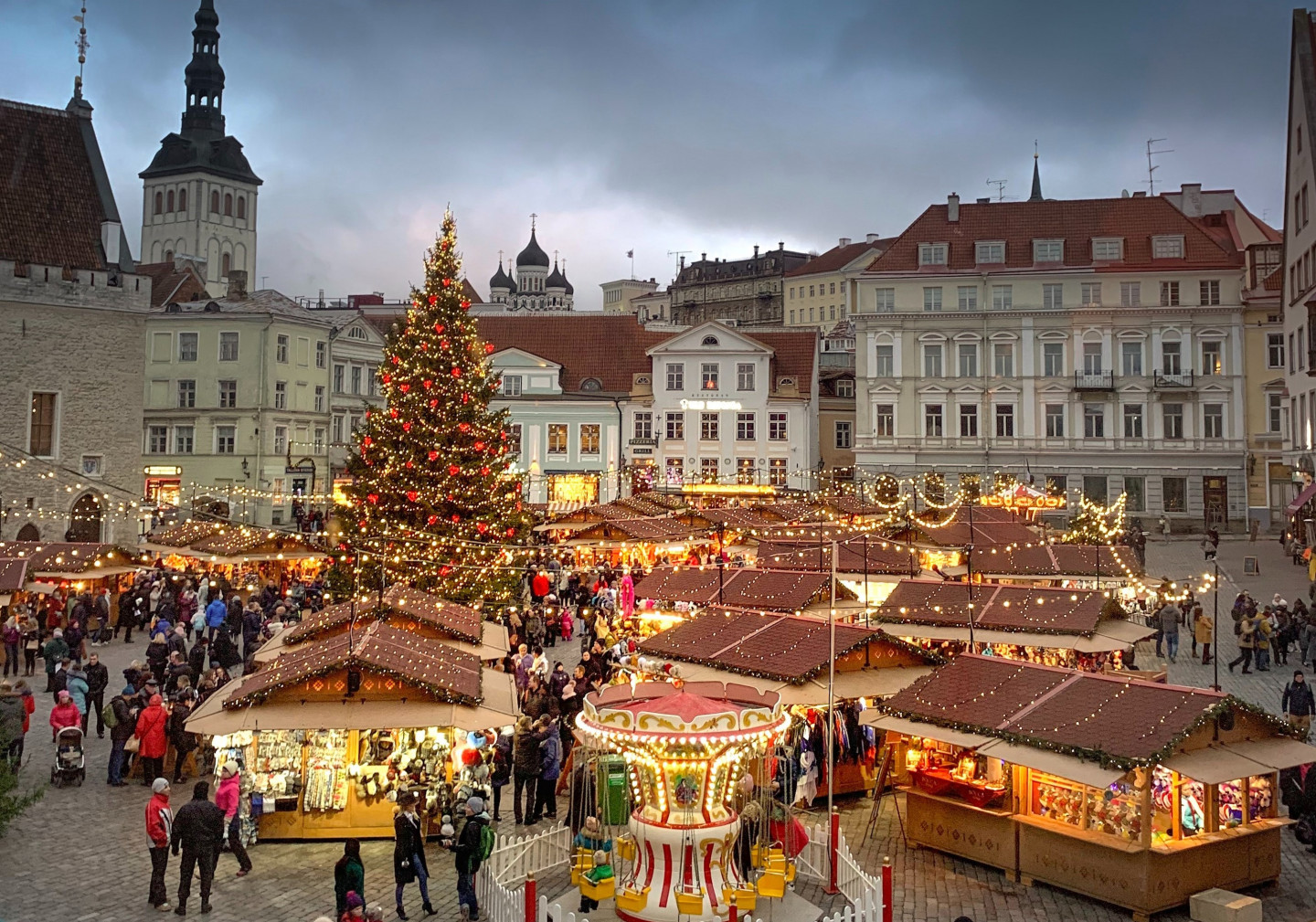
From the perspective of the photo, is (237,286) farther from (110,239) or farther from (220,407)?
(110,239)

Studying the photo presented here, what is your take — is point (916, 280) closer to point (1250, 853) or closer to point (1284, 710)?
point (1284, 710)

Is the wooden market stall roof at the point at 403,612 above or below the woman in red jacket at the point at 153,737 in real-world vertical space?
above

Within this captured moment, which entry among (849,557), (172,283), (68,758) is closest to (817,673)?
(68,758)

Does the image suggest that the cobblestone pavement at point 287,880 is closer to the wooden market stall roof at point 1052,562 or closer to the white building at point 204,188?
the wooden market stall roof at point 1052,562

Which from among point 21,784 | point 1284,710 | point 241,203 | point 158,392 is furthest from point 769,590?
point 241,203

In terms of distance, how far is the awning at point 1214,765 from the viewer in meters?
10.5

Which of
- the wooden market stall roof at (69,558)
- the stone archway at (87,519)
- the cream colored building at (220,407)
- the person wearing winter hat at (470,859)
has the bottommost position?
the person wearing winter hat at (470,859)

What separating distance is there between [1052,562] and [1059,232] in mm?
37066

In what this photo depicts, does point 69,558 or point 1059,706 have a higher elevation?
point 69,558

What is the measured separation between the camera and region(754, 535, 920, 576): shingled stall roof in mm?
24500

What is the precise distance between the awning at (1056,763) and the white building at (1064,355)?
42.8 metres

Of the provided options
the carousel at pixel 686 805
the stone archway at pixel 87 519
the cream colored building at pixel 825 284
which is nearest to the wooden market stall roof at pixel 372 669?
the carousel at pixel 686 805

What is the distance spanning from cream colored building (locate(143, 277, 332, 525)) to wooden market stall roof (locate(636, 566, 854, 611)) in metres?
33.2

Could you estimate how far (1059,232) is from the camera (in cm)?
5731
